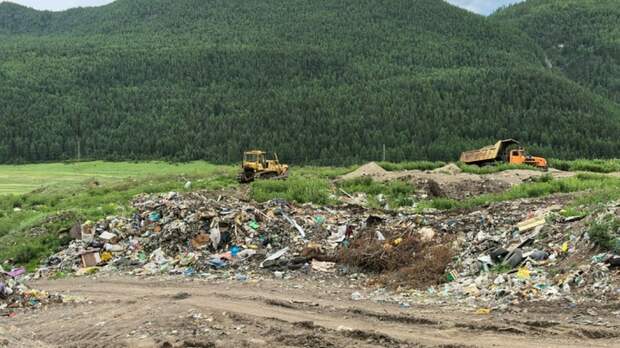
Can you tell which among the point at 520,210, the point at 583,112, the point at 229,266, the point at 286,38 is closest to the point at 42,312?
the point at 229,266

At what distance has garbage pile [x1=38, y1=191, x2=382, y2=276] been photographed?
14922 millimetres

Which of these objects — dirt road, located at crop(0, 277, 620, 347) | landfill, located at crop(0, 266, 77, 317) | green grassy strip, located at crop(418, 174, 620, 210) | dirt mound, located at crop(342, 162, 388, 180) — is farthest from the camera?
dirt mound, located at crop(342, 162, 388, 180)

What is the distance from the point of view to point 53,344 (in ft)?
30.3

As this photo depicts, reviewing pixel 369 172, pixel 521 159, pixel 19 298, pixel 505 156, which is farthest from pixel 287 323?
pixel 505 156

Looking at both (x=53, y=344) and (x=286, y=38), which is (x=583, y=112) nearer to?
(x=286, y=38)

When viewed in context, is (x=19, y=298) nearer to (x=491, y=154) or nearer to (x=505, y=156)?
(x=491, y=154)

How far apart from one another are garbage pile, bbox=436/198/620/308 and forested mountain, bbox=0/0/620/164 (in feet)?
221

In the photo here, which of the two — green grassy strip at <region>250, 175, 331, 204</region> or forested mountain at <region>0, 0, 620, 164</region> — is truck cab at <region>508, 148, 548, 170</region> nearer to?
green grassy strip at <region>250, 175, 331, 204</region>

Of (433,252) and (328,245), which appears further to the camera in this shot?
(328,245)

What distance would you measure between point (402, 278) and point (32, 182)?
2153 inches

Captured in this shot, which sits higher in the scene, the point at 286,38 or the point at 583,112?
the point at 286,38

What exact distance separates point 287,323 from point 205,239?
23.2ft

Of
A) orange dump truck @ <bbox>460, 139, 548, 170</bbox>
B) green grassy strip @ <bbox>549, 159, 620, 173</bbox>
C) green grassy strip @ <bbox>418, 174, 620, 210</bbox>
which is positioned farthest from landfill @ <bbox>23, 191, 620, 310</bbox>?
orange dump truck @ <bbox>460, 139, 548, 170</bbox>

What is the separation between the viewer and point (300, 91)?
380ft
